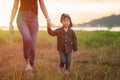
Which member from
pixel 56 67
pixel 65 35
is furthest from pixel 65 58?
pixel 56 67

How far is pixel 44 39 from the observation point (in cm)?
2050

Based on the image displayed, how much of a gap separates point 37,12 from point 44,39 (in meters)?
11.8

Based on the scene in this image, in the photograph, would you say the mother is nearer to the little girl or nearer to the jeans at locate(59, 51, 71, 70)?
the little girl

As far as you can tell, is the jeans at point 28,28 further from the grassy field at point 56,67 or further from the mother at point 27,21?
the grassy field at point 56,67

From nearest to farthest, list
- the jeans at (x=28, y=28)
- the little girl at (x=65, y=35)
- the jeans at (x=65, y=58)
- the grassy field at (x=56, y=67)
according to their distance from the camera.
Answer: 1. the grassy field at (x=56, y=67)
2. the jeans at (x=28, y=28)
3. the little girl at (x=65, y=35)
4. the jeans at (x=65, y=58)

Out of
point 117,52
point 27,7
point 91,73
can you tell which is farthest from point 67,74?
point 117,52

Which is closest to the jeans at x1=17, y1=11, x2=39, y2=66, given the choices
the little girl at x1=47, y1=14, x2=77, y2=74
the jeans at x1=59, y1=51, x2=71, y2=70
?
the little girl at x1=47, y1=14, x2=77, y2=74

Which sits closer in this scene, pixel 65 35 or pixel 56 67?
pixel 65 35

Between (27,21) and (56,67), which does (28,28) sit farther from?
(56,67)

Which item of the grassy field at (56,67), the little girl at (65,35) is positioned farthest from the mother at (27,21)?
the grassy field at (56,67)

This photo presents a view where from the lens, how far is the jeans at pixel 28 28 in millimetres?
8438

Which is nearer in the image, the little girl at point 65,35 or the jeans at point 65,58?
the little girl at point 65,35

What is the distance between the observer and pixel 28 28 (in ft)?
28.3

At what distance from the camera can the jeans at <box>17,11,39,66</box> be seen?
844cm
